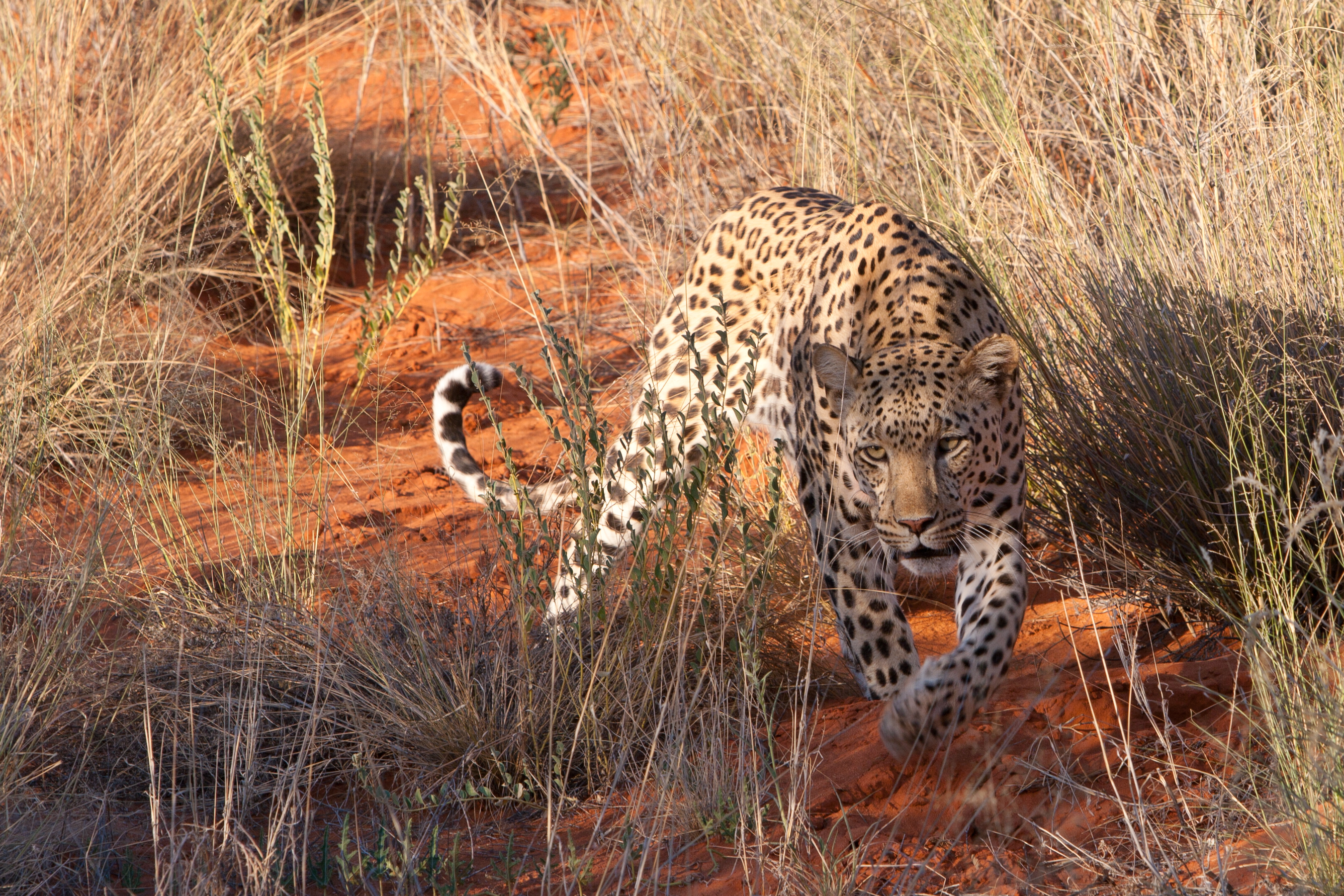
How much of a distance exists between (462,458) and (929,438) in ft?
6.56

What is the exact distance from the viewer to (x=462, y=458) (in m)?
4.80

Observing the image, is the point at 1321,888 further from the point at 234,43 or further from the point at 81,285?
the point at 234,43

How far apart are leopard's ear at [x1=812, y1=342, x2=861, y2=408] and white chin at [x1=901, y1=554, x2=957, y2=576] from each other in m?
0.47

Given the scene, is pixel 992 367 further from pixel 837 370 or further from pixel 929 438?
pixel 837 370

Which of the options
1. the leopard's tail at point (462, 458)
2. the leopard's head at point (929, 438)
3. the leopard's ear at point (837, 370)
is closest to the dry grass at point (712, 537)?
the leopard's tail at point (462, 458)

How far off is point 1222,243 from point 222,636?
3.07 metres

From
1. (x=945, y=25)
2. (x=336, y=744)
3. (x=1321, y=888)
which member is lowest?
(x=336, y=744)

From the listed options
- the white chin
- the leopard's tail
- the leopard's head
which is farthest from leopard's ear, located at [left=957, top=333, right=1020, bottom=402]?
the leopard's tail

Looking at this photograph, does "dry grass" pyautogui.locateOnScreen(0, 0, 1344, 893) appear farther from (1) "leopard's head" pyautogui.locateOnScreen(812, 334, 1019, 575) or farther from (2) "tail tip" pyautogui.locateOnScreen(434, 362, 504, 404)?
(2) "tail tip" pyautogui.locateOnScreen(434, 362, 504, 404)

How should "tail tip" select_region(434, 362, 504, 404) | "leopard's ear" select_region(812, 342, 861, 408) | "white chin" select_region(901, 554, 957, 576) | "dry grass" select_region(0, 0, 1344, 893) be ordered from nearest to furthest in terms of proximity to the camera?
"dry grass" select_region(0, 0, 1344, 893)
"white chin" select_region(901, 554, 957, 576)
"leopard's ear" select_region(812, 342, 861, 408)
"tail tip" select_region(434, 362, 504, 404)

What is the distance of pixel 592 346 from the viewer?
6.90m

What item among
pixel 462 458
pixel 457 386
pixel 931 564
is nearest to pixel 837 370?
pixel 931 564

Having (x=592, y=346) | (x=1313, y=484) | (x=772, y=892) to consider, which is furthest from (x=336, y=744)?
(x=592, y=346)

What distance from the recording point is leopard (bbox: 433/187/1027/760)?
3336 mm
